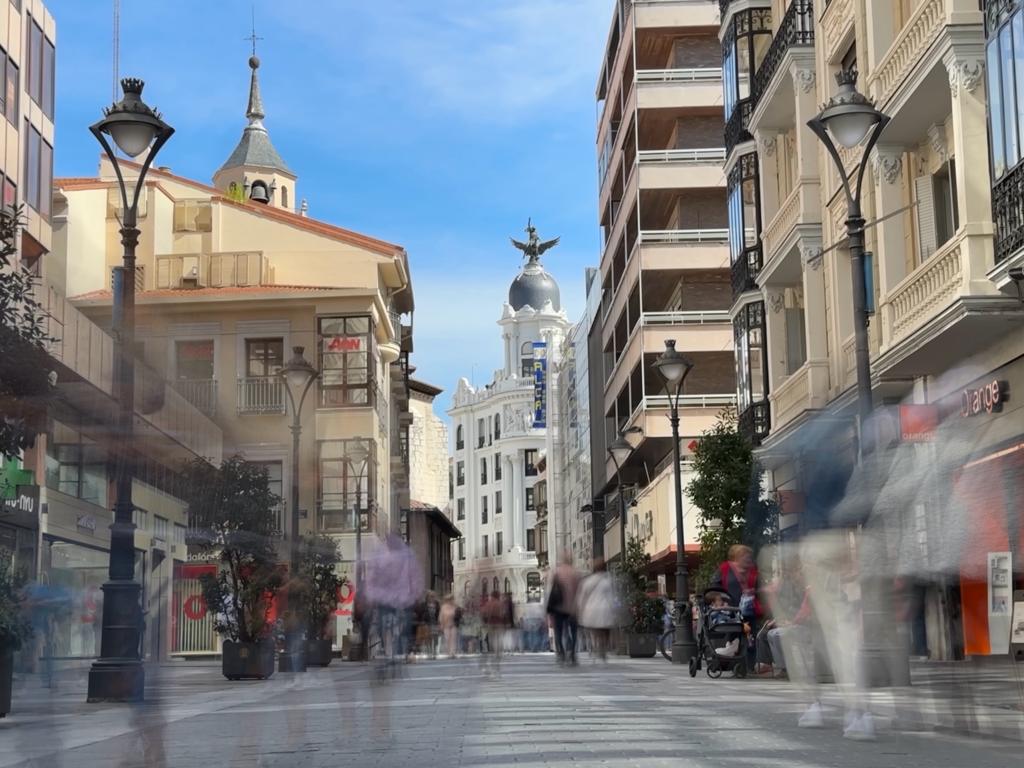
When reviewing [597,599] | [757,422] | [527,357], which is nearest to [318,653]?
[597,599]

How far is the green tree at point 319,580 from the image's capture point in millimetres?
7117

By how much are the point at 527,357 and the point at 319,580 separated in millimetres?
163767

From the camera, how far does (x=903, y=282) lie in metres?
23.4

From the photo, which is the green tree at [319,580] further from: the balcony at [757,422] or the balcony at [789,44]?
the balcony at [757,422]

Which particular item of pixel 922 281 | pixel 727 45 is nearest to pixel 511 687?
pixel 922 281

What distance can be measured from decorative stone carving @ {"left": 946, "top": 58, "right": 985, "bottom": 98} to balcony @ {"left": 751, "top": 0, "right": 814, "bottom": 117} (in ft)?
35.4

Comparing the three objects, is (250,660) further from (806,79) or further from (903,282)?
(806,79)

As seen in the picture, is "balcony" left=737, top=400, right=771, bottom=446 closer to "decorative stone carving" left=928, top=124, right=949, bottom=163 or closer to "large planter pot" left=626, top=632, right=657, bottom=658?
"large planter pot" left=626, top=632, right=657, bottom=658

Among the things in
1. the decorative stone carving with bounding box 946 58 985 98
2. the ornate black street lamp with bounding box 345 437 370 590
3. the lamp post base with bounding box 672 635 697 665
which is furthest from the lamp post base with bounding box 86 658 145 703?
the lamp post base with bounding box 672 635 697 665

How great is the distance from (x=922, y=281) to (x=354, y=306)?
53.5 feet

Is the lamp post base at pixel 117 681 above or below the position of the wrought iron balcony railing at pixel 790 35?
below

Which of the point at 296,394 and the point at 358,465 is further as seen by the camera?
the point at 358,465

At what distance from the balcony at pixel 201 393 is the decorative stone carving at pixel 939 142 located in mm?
20003

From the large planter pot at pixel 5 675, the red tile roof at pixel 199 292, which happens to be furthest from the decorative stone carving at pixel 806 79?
the red tile roof at pixel 199 292
